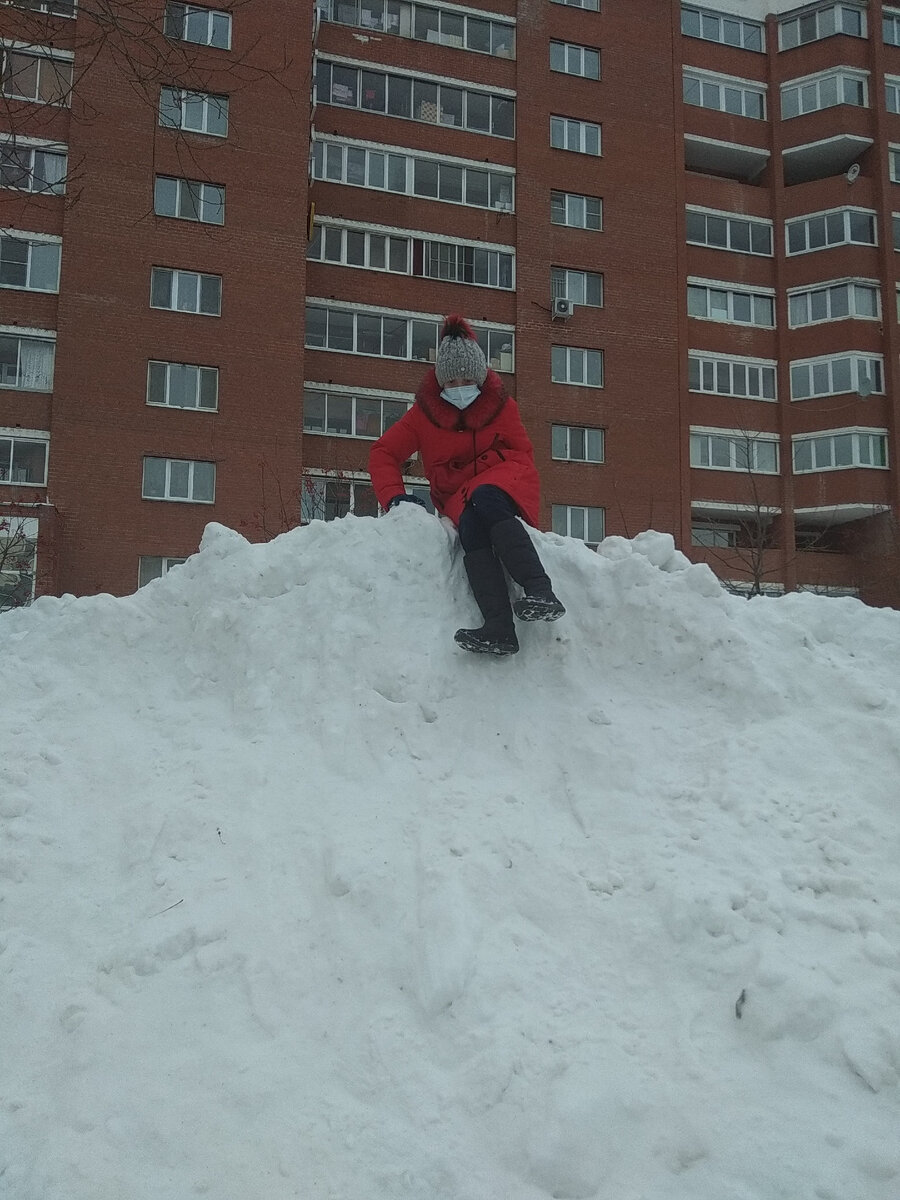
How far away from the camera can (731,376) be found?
88.2ft

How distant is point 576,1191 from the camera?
8.26 ft

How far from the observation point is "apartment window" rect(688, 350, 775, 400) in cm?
2655

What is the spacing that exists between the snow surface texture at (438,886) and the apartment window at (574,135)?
23919mm

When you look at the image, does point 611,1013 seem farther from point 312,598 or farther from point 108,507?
point 108,507

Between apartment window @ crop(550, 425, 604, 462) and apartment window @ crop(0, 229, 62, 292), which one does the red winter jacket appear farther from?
apartment window @ crop(550, 425, 604, 462)

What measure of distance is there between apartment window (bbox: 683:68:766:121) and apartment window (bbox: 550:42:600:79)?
10.7ft

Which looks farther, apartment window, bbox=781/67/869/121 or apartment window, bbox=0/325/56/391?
apartment window, bbox=781/67/869/121

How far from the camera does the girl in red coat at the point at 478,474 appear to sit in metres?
4.43

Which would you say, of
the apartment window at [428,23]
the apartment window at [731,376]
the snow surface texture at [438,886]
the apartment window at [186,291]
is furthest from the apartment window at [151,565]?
the snow surface texture at [438,886]

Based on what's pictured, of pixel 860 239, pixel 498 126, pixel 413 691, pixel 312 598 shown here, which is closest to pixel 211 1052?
pixel 413 691

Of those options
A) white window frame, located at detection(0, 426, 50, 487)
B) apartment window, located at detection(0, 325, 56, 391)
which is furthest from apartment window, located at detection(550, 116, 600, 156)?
white window frame, located at detection(0, 426, 50, 487)

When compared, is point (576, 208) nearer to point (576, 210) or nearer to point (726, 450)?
point (576, 210)

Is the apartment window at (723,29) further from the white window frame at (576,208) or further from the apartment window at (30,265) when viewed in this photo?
the apartment window at (30,265)

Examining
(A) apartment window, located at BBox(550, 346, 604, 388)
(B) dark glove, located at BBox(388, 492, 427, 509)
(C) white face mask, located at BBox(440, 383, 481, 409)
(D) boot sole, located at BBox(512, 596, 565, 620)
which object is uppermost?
(A) apartment window, located at BBox(550, 346, 604, 388)
